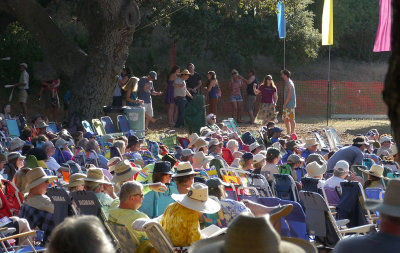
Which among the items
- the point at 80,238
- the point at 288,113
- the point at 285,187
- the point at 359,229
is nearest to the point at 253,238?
the point at 80,238

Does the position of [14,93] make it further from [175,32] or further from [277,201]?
[277,201]

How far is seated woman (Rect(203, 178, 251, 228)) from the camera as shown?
269 inches

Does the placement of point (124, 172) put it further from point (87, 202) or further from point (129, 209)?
point (129, 209)

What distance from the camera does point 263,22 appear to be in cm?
3131

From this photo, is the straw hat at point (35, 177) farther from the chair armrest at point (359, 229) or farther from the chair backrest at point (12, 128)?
the chair backrest at point (12, 128)

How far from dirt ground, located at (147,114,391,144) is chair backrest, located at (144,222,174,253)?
12595 millimetres

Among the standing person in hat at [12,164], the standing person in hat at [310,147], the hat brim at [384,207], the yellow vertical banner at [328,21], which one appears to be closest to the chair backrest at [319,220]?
the hat brim at [384,207]

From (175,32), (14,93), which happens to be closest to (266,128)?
(14,93)

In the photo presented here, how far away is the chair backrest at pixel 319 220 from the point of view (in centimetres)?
745

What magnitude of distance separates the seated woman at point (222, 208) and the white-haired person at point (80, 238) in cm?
387

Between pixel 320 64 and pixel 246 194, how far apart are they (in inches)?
1321

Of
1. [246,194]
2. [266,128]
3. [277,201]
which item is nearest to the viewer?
[277,201]

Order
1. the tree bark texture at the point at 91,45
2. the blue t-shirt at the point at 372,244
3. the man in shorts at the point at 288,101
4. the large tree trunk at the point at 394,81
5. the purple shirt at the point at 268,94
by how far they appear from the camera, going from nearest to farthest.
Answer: the large tree trunk at the point at 394,81 → the blue t-shirt at the point at 372,244 → the tree bark texture at the point at 91,45 → the man in shorts at the point at 288,101 → the purple shirt at the point at 268,94

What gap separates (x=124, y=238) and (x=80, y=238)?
359 centimetres
